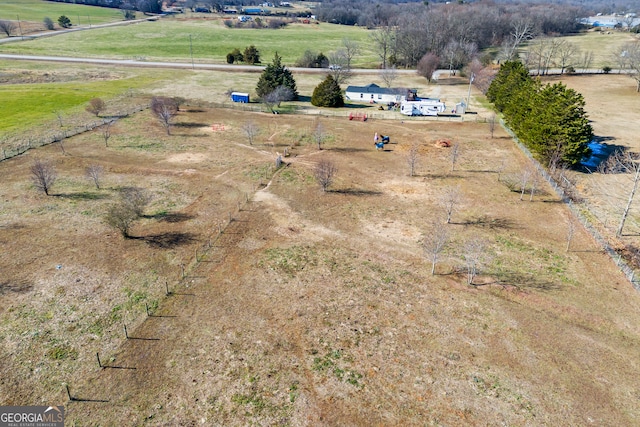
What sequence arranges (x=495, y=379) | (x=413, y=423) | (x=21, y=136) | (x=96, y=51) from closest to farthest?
(x=413, y=423), (x=495, y=379), (x=21, y=136), (x=96, y=51)

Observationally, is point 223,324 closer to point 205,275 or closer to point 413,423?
point 205,275

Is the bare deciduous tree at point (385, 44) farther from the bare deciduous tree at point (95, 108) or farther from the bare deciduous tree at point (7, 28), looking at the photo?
the bare deciduous tree at point (7, 28)

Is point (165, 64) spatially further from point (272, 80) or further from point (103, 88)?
point (272, 80)

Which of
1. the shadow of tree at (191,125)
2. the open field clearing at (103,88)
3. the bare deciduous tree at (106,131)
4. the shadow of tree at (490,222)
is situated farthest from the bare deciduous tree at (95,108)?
the shadow of tree at (490,222)

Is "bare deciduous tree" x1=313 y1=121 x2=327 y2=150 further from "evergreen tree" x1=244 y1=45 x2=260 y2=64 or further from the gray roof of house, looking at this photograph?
"evergreen tree" x1=244 y1=45 x2=260 y2=64

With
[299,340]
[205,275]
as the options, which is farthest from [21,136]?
[299,340]
